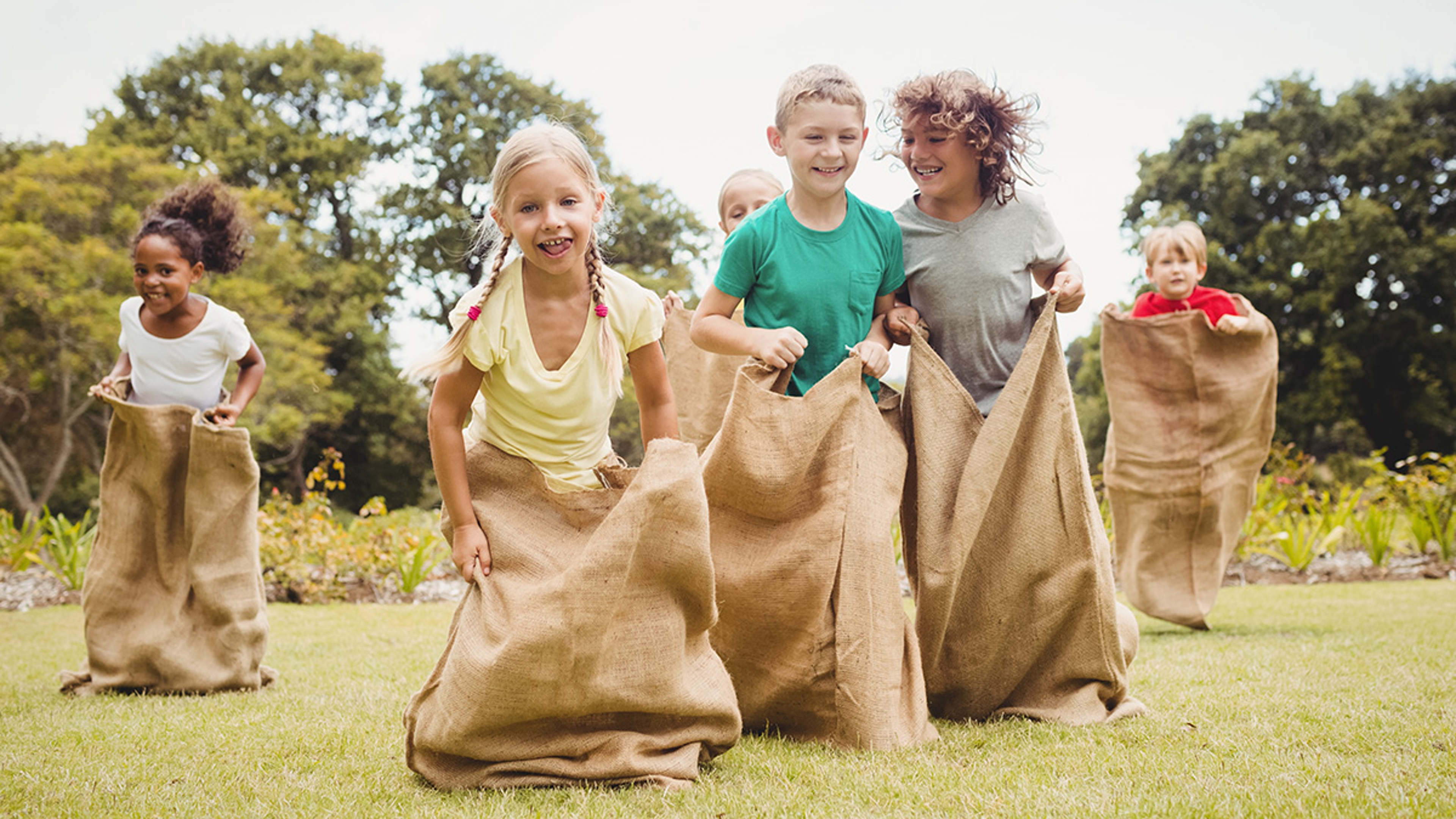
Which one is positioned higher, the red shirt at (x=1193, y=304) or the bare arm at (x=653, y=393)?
the red shirt at (x=1193, y=304)

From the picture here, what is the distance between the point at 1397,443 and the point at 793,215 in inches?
967

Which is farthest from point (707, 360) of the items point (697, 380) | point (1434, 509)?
point (1434, 509)

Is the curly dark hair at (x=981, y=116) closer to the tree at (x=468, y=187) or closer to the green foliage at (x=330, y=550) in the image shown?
the green foliage at (x=330, y=550)

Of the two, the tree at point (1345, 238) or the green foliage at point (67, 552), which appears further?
the tree at point (1345, 238)

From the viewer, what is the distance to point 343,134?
24.4 metres

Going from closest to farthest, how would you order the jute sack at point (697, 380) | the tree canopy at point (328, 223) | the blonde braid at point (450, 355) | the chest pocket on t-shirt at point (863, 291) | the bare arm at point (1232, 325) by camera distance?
the blonde braid at point (450, 355) < the chest pocket on t-shirt at point (863, 291) < the jute sack at point (697, 380) < the bare arm at point (1232, 325) < the tree canopy at point (328, 223)

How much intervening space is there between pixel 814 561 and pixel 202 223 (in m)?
3.22

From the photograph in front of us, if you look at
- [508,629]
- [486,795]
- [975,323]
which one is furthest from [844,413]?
[486,795]

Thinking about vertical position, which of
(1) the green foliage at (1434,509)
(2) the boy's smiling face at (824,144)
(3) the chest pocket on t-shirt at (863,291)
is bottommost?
(1) the green foliage at (1434,509)

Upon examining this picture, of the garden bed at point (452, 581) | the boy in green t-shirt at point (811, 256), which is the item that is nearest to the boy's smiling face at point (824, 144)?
the boy in green t-shirt at point (811, 256)

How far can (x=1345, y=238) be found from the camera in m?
22.2

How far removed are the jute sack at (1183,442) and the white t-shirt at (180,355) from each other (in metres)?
3.85

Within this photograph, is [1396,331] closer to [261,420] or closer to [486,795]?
[261,420]

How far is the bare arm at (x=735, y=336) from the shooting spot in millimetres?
2939
